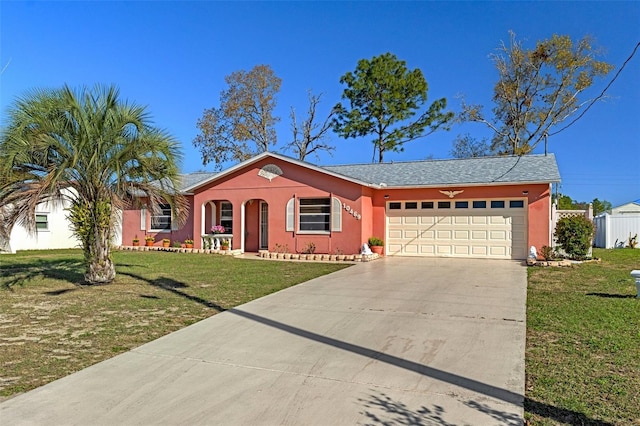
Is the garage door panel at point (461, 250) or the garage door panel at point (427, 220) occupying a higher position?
the garage door panel at point (427, 220)

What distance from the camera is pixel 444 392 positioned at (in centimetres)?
376

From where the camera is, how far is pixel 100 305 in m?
7.38

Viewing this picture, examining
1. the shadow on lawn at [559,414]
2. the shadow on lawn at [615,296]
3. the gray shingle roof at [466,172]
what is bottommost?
the shadow on lawn at [559,414]

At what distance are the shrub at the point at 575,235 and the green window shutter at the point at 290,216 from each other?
9.61m

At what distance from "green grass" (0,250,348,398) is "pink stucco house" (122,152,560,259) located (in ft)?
10.4

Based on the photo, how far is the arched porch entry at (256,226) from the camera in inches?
742

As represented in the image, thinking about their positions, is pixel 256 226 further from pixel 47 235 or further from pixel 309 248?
pixel 47 235

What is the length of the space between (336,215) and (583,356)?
39.0 ft

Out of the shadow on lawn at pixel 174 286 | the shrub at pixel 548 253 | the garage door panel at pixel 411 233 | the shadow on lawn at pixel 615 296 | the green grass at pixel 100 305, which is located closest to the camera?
the green grass at pixel 100 305

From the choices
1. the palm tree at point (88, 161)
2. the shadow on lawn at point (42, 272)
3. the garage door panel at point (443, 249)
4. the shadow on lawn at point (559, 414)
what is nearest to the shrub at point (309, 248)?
the garage door panel at point (443, 249)

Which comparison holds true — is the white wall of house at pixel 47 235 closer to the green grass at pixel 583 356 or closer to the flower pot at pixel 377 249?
the flower pot at pixel 377 249

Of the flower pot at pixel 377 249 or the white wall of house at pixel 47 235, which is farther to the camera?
the white wall of house at pixel 47 235

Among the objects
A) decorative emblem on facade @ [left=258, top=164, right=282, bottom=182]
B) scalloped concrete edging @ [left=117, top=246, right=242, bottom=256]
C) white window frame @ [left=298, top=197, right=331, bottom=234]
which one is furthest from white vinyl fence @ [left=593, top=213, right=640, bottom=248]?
scalloped concrete edging @ [left=117, top=246, right=242, bottom=256]

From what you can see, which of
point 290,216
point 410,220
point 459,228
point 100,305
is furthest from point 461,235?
point 100,305
